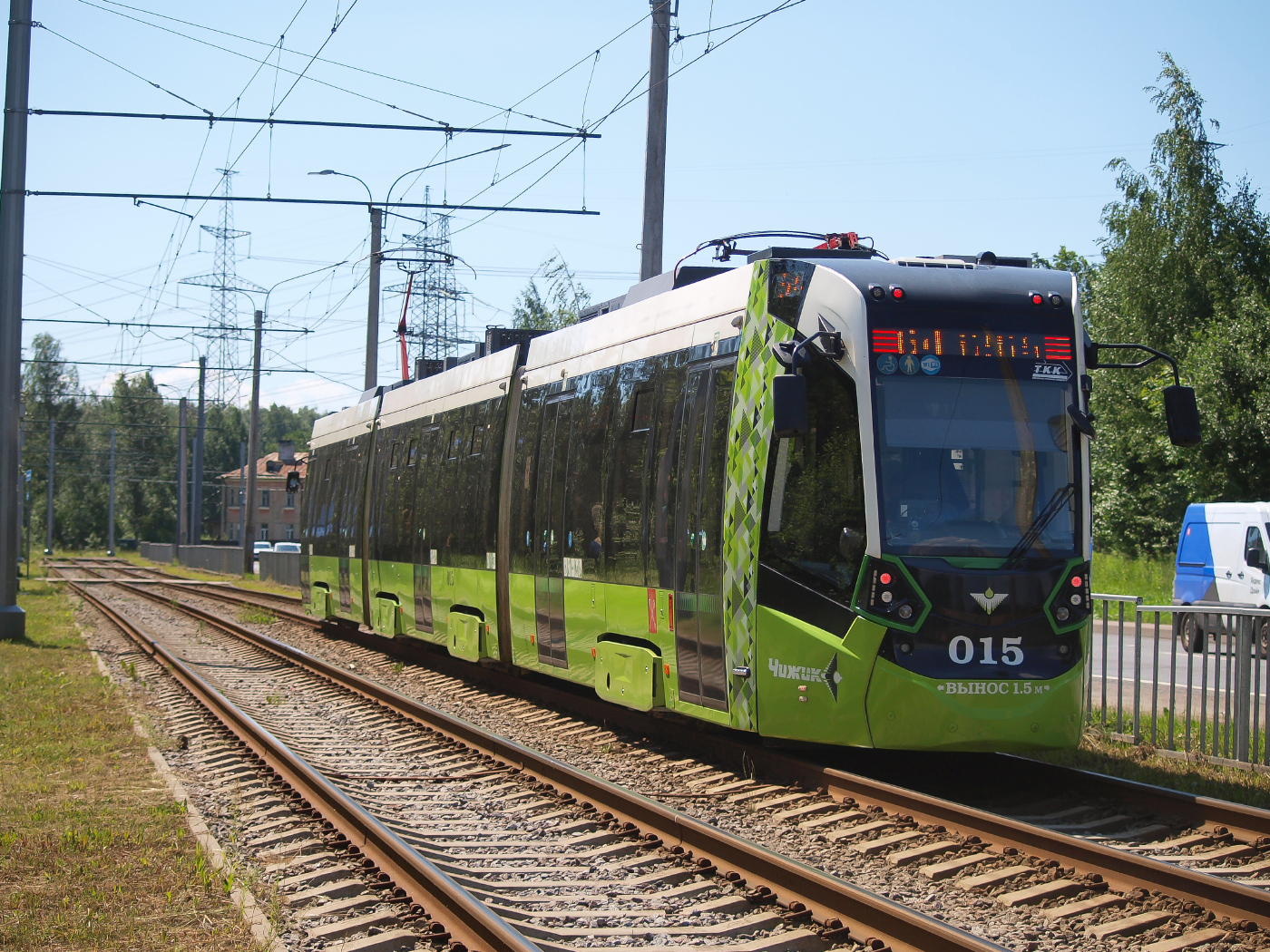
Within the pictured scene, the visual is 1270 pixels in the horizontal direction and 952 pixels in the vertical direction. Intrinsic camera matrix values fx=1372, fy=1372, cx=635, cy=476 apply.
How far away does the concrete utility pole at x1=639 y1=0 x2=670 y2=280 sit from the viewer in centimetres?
1617

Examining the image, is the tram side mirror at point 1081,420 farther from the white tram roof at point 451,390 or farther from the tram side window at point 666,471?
the white tram roof at point 451,390

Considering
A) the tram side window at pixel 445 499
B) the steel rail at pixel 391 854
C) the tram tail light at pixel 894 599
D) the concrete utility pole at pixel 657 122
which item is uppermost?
the concrete utility pole at pixel 657 122

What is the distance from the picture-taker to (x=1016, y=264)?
960 cm

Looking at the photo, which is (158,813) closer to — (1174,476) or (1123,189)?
(1174,476)

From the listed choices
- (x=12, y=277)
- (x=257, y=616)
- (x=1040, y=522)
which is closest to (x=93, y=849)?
(x=1040, y=522)

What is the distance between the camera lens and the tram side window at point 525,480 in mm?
12742

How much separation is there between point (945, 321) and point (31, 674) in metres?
12.5

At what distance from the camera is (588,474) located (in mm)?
11375

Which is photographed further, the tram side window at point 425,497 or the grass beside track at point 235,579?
the grass beside track at point 235,579

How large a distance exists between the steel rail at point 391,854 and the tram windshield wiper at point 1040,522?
152 inches

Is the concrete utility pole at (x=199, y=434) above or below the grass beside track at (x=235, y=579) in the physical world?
above

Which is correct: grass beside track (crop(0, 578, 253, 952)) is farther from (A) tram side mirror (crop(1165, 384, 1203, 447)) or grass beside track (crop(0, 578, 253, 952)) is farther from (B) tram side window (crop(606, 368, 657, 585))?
(A) tram side mirror (crop(1165, 384, 1203, 447))

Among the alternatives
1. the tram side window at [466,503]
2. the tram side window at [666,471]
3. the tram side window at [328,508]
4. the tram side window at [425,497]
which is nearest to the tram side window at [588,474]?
the tram side window at [666,471]

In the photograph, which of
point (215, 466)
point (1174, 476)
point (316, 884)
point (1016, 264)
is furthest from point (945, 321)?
point (215, 466)
